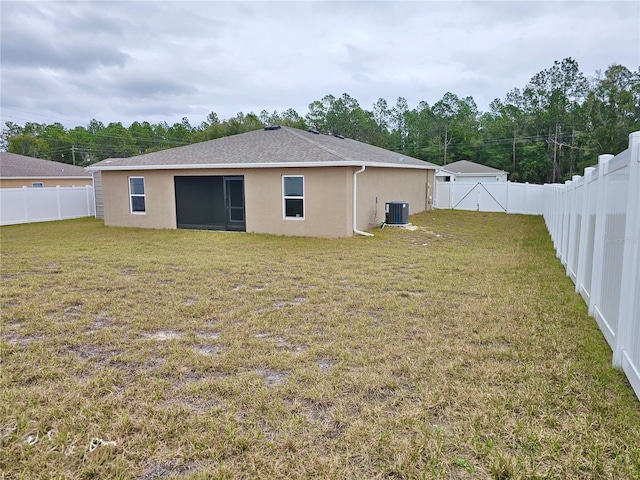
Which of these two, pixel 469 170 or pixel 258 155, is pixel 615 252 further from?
pixel 469 170

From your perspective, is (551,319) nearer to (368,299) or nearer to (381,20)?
(368,299)

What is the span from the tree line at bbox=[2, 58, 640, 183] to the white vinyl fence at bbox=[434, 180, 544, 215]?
18948 millimetres

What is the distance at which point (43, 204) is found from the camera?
18.8 m

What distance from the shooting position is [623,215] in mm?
3607

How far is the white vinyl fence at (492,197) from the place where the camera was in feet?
67.1

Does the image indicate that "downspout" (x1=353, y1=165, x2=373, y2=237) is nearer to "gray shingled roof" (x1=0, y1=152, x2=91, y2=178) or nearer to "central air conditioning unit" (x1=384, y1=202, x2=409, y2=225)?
"central air conditioning unit" (x1=384, y1=202, x2=409, y2=225)

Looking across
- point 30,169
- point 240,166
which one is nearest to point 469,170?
point 240,166

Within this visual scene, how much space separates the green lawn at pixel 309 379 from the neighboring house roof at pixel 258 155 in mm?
5681

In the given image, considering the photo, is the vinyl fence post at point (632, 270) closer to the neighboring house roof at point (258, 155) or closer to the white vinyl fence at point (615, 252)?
the white vinyl fence at point (615, 252)

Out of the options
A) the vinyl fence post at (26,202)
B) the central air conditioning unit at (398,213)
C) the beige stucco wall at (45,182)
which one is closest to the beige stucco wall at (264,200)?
the central air conditioning unit at (398,213)

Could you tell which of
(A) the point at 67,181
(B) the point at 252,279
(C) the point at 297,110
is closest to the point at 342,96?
(C) the point at 297,110

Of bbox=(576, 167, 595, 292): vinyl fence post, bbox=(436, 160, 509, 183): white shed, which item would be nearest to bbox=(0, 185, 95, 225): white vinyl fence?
bbox=(576, 167, 595, 292): vinyl fence post

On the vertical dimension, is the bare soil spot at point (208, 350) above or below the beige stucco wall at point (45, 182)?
below

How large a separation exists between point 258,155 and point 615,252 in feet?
36.9
